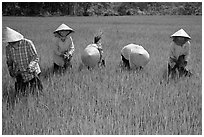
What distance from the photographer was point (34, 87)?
2.71 m

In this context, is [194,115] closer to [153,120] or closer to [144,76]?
[153,120]

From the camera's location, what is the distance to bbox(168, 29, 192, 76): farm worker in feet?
10.6

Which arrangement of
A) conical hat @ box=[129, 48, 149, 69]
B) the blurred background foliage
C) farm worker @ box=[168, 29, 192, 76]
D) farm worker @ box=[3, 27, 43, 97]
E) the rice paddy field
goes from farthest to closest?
the blurred background foliage
conical hat @ box=[129, 48, 149, 69]
farm worker @ box=[168, 29, 192, 76]
farm worker @ box=[3, 27, 43, 97]
the rice paddy field

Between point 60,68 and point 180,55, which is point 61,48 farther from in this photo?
point 180,55

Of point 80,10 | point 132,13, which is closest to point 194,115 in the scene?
point 80,10

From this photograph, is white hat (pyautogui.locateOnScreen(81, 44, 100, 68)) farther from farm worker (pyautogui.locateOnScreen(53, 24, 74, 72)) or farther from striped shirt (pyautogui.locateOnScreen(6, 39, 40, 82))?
striped shirt (pyautogui.locateOnScreen(6, 39, 40, 82))

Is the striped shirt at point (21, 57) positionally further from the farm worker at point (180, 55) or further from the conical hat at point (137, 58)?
the farm worker at point (180, 55)

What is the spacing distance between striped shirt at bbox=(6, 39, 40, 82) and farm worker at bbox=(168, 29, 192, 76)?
1.56 m

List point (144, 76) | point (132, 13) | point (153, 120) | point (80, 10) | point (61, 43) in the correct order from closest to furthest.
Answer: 1. point (153, 120)
2. point (144, 76)
3. point (61, 43)
4. point (80, 10)
5. point (132, 13)

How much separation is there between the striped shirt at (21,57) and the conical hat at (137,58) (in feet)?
4.25

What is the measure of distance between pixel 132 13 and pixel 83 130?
15652 mm

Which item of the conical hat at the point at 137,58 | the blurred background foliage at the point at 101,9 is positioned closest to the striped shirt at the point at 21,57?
the conical hat at the point at 137,58

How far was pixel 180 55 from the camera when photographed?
324 centimetres

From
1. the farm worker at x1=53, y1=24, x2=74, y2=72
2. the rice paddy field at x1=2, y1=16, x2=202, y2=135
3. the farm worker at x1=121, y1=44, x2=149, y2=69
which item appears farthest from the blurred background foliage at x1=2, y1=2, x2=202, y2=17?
the rice paddy field at x1=2, y1=16, x2=202, y2=135
